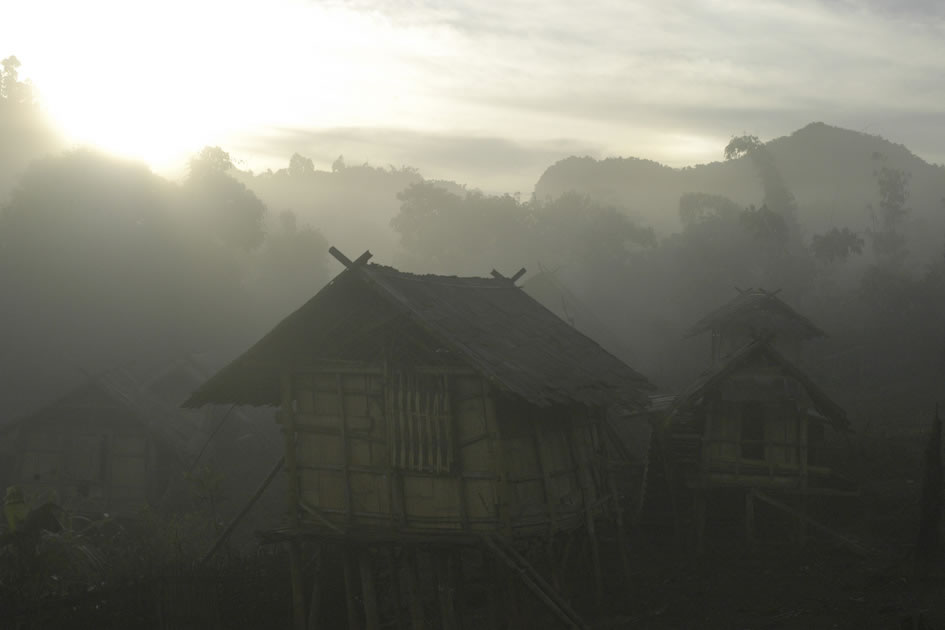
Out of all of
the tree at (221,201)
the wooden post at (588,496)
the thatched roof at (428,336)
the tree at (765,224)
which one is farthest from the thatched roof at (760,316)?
the tree at (221,201)

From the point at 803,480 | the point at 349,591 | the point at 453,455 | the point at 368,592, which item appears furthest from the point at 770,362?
the point at 349,591

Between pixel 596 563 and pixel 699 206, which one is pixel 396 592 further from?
pixel 699 206

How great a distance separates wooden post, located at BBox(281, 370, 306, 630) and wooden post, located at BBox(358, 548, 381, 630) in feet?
3.74

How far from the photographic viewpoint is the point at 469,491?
15539mm

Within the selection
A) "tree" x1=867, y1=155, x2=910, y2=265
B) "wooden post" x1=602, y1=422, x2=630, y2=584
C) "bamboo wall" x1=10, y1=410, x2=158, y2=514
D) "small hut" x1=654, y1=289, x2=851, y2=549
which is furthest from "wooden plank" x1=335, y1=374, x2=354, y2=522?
"tree" x1=867, y1=155, x2=910, y2=265

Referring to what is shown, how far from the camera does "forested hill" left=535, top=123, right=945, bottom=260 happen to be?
111144 mm

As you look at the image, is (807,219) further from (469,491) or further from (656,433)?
(469,491)

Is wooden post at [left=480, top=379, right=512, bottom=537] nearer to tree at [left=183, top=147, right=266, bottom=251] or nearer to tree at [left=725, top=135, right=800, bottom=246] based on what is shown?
tree at [left=183, top=147, right=266, bottom=251]

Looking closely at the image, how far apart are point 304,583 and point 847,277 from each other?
62.2m

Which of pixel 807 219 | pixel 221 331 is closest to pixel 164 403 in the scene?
pixel 221 331

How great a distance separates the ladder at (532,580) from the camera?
14648 mm

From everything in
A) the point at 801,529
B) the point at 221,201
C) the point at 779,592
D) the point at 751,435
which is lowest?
the point at 779,592

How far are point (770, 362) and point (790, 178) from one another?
10151 centimetres

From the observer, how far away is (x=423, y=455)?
15.7 metres
